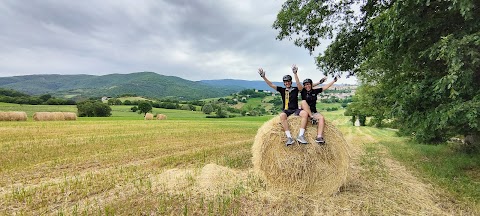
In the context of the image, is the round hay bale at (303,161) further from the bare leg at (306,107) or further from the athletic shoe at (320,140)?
the bare leg at (306,107)

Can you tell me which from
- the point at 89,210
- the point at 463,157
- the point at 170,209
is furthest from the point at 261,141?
the point at 463,157

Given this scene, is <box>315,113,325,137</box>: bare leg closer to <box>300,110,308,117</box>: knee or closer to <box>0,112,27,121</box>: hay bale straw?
<box>300,110,308,117</box>: knee

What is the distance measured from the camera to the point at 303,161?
6.19 m

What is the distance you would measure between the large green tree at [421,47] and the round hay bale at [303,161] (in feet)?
7.65

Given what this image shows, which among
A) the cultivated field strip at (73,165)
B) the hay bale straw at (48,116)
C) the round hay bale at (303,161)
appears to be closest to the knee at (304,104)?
the round hay bale at (303,161)

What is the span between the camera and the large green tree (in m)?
5.66

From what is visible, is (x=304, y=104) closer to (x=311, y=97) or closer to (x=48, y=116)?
(x=311, y=97)

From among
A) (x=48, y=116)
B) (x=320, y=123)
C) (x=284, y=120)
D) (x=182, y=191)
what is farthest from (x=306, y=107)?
(x=48, y=116)

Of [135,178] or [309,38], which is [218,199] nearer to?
[135,178]

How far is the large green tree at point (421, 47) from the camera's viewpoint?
5.66 meters

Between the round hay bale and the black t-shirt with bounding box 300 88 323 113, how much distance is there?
0.46m

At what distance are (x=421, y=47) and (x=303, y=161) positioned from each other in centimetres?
441

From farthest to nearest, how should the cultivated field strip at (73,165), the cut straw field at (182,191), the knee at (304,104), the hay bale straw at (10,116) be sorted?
the hay bale straw at (10,116) → the knee at (304,104) → the cultivated field strip at (73,165) → the cut straw field at (182,191)

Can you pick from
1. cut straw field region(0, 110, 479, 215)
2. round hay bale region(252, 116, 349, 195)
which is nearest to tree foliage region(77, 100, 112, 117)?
cut straw field region(0, 110, 479, 215)
